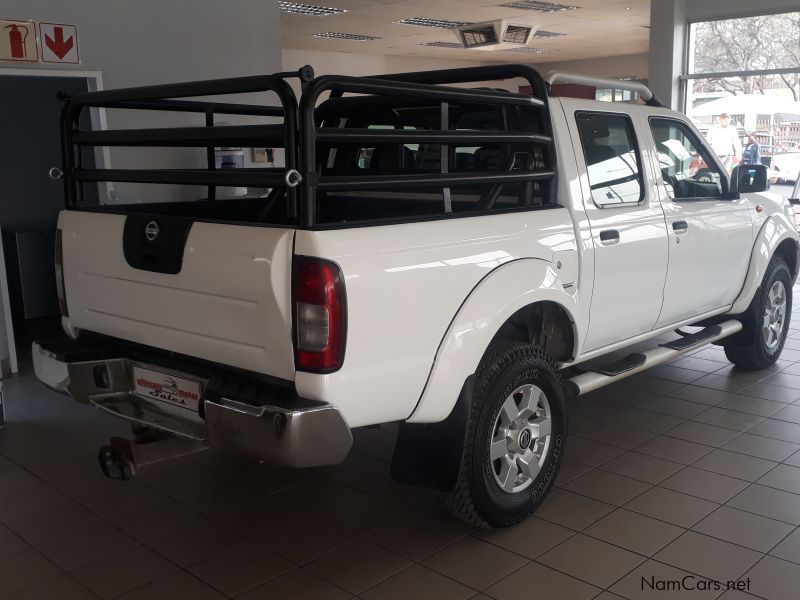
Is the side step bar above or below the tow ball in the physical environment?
below

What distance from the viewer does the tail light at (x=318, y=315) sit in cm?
234

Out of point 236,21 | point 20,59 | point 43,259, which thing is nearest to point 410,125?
point 20,59

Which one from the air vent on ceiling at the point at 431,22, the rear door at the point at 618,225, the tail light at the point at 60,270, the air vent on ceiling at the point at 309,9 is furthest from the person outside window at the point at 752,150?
the tail light at the point at 60,270

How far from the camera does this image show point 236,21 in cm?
726

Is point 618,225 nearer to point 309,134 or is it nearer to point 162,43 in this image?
point 309,134

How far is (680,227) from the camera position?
13.2 feet

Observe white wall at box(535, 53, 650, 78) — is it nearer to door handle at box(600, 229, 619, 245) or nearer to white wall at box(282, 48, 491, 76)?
white wall at box(282, 48, 491, 76)

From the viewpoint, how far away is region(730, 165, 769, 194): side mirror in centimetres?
460

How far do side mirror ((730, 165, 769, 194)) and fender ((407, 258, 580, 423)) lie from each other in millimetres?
2081

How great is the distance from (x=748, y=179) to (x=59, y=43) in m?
4.94

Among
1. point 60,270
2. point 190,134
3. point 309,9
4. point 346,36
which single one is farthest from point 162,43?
point 346,36

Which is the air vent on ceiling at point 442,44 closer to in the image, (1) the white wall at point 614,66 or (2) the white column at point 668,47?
(1) the white wall at point 614,66

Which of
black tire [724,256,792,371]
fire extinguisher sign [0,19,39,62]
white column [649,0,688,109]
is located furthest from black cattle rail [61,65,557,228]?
white column [649,0,688,109]

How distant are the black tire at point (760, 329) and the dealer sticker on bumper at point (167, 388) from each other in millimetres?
3668
